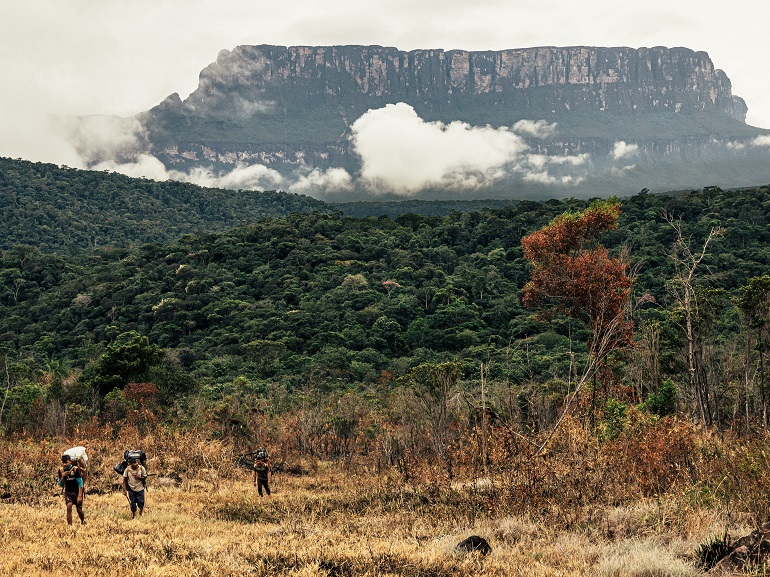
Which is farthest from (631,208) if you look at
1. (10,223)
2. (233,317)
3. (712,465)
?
(10,223)

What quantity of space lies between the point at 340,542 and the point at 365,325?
5473 centimetres

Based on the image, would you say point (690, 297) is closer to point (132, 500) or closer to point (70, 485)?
point (132, 500)

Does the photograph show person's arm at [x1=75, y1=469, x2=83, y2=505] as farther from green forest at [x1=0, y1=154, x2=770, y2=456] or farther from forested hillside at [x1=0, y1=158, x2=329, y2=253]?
forested hillside at [x1=0, y1=158, x2=329, y2=253]

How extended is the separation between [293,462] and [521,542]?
1597cm

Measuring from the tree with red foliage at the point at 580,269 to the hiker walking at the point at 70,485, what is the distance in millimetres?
15091

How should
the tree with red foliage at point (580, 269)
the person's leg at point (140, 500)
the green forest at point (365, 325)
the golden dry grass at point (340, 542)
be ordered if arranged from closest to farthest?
the golden dry grass at point (340, 542) → the person's leg at point (140, 500) → the tree with red foliage at point (580, 269) → the green forest at point (365, 325)

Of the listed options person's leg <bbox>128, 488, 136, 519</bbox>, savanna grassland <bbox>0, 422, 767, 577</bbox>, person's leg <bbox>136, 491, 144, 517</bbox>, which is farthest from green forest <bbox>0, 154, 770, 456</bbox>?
person's leg <bbox>128, 488, 136, 519</bbox>

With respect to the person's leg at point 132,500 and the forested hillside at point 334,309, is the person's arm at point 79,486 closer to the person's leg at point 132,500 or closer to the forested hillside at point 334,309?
the person's leg at point 132,500

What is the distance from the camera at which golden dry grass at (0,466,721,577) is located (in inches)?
329

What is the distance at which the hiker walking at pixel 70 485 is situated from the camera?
1141 centimetres

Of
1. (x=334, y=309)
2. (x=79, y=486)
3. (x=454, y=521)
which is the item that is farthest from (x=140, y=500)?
(x=334, y=309)

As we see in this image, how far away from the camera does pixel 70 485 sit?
37.5 feet

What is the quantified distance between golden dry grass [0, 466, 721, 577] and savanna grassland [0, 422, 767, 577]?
0.03 meters

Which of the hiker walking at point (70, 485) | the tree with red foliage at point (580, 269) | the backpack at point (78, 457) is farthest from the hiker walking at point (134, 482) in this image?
the tree with red foliage at point (580, 269)
